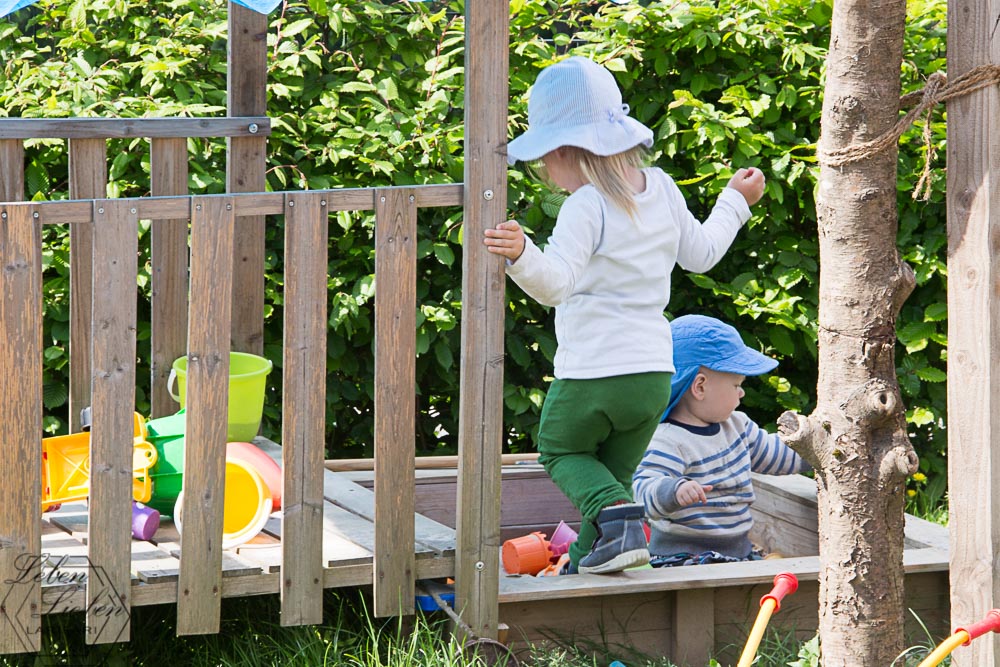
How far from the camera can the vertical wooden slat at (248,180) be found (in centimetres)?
434

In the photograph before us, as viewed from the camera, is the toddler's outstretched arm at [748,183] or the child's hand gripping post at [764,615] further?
the toddler's outstretched arm at [748,183]

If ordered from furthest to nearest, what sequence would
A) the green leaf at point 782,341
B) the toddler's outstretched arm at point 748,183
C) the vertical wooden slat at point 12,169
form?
the green leaf at point 782,341, the vertical wooden slat at point 12,169, the toddler's outstretched arm at point 748,183

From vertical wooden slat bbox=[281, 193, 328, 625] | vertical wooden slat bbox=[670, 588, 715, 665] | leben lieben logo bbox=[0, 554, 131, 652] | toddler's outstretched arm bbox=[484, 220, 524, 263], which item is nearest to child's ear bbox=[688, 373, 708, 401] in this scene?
vertical wooden slat bbox=[670, 588, 715, 665]

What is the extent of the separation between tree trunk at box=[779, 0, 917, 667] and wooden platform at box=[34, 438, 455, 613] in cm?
109

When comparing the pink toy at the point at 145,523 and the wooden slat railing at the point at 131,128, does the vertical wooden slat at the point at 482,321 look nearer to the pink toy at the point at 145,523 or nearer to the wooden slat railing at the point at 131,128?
the pink toy at the point at 145,523

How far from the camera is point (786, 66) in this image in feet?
16.2

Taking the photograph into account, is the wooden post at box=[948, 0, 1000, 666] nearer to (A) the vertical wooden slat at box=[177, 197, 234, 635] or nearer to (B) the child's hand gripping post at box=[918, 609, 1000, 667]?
(B) the child's hand gripping post at box=[918, 609, 1000, 667]

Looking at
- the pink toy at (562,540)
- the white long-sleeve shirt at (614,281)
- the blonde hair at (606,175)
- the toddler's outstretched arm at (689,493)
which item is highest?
the blonde hair at (606,175)

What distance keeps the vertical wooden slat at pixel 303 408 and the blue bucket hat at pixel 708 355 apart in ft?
3.97

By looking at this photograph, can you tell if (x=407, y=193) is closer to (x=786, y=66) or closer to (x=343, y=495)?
(x=343, y=495)

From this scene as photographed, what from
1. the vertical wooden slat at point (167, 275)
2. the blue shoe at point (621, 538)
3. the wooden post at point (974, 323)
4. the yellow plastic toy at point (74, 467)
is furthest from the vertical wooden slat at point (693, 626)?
the vertical wooden slat at point (167, 275)

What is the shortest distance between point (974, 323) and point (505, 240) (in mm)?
1048

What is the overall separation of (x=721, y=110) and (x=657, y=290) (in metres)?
1.95

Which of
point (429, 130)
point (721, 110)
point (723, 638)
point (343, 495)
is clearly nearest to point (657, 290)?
point (723, 638)
